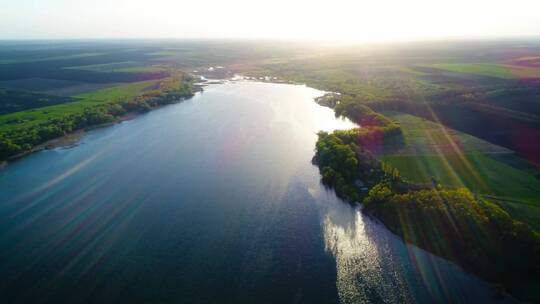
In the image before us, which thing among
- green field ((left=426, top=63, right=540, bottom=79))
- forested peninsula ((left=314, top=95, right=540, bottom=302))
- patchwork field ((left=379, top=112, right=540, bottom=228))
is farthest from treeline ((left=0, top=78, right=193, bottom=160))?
green field ((left=426, top=63, right=540, bottom=79))

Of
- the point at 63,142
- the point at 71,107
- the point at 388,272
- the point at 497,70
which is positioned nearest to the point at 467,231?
the point at 388,272

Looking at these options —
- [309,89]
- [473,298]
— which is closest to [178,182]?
[473,298]

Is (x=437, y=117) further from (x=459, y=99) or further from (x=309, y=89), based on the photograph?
(x=309, y=89)

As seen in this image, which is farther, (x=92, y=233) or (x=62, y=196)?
(x=62, y=196)

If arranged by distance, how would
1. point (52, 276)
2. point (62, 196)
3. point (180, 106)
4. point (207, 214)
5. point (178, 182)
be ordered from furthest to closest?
point (180, 106) → point (178, 182) → point (62, 196) → point (207, 214) → point (52, 276)

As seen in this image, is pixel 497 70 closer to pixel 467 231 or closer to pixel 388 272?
pixel 467 231

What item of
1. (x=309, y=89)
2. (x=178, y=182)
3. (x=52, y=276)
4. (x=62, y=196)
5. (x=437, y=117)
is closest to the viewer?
(x=52, y=276)
